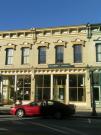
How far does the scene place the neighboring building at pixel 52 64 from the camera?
33594 mm

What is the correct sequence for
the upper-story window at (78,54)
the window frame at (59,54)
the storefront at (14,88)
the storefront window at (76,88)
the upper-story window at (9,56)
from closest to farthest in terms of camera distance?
the storefront window at (76,88) < the upper-story window at (78,54) < the window frame at (59,54) < the storefront at (14,88) < the upper-story window at (9,56)

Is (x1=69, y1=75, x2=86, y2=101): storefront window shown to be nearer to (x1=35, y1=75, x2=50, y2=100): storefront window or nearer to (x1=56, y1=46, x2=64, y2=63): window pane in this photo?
(x1=56, y1=46, x2=64, y2=63): window pane

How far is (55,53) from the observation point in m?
35.1

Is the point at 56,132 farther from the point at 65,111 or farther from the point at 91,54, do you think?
the point at 91,54

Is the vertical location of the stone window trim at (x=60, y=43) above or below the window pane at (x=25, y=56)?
above

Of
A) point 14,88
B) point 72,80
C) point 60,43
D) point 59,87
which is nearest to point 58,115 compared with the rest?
point 72,80

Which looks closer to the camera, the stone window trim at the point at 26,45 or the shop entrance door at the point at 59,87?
the shop entrance door at the point at 59,87

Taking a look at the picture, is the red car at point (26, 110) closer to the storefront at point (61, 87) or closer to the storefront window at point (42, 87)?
the storefront at point (61, 87)

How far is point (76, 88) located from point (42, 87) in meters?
3.95

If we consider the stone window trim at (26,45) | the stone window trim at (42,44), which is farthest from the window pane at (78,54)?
the stone window trim at (26,45)

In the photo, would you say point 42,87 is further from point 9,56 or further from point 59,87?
point 9,56

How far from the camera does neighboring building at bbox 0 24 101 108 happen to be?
3359 centimetres

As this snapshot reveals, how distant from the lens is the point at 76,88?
33719mm

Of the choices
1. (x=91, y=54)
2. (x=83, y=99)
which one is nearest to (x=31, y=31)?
(x=91, y=54)
